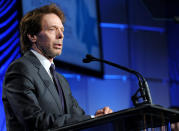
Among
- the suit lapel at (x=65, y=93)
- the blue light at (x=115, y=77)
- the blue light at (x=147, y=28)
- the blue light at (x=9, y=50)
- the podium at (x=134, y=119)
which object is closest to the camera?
the podium at (x=134, y=119)

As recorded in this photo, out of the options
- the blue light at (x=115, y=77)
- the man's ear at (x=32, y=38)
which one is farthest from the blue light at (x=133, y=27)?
the man's ear at (x=32, y=38)

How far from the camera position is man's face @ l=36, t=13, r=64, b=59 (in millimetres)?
2467

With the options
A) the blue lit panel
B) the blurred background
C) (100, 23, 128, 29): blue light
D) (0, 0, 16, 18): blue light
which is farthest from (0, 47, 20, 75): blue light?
(100, 23, 128, 29): blue light

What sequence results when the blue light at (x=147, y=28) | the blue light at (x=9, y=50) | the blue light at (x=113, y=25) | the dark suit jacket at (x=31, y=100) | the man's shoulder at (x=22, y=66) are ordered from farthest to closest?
the blue light at (x=147, y=28) < the blue light at (x=113, y=25) < the blue light at (x=9, y=50) < the man's shoulder at (x=22, y=66) < the dark suit jacket at (x=31, y=100)

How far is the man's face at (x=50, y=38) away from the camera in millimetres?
2467

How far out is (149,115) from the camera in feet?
5.27

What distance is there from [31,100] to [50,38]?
0.62 meters

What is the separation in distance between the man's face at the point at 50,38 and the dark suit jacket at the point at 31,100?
0.11 m

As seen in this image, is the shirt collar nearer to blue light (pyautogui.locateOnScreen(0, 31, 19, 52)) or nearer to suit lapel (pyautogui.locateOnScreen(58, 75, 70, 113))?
suit lapel (pyautogui.locateOnScreen(58, 75, 70, 113))

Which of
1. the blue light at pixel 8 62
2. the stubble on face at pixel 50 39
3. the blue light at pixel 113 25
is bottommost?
the stubble on face at pixel 50 39

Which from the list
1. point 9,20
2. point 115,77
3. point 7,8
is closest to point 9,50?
point 9,20

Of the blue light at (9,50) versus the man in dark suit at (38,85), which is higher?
the blue light at (9,50)

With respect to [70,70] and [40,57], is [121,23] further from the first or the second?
[40,57]

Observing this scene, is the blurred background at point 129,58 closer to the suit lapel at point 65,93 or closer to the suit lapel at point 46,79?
the suit lapel at point 65,93
